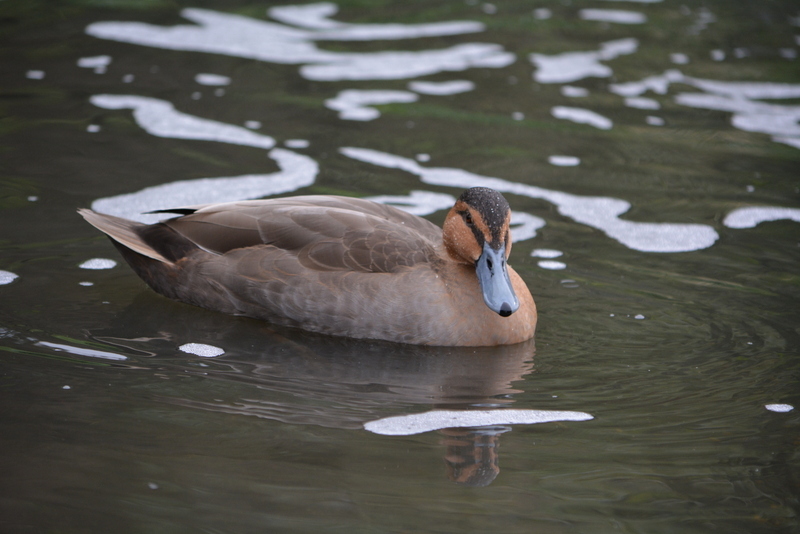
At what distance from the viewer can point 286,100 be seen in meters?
10.2

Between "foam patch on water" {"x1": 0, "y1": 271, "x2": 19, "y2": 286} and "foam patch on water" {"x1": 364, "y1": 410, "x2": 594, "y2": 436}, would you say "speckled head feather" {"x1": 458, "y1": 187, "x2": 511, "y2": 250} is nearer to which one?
"foam patch on water" {"x1": 364, "y1": 410, "x2": 594, "y2": 436}

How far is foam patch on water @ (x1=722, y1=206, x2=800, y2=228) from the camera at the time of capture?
7.88 m

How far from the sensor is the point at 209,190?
784cm

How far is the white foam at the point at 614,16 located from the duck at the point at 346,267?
30.1 feet

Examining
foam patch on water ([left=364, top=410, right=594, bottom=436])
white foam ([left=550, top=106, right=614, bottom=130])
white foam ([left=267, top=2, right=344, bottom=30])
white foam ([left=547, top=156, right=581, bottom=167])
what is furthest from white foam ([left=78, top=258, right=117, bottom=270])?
white foam ([left=267, top=2, right=344, bottom=30])

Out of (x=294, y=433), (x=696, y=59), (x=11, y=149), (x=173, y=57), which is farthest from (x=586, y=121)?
(x=294, y=433)

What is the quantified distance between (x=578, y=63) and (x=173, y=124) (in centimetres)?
570

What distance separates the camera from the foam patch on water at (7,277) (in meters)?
6.09

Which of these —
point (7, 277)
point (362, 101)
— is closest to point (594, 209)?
point (362, 101)

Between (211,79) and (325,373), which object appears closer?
(325,373)

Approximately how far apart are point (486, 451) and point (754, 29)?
11.7 metres

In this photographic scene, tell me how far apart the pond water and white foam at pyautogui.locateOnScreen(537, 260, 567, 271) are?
0.07 feet

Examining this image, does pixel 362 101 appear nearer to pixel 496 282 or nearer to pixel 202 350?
pixel 496 282

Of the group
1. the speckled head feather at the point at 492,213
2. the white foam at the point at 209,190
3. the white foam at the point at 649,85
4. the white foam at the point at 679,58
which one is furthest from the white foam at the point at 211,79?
the white foam at the point at 679,58
